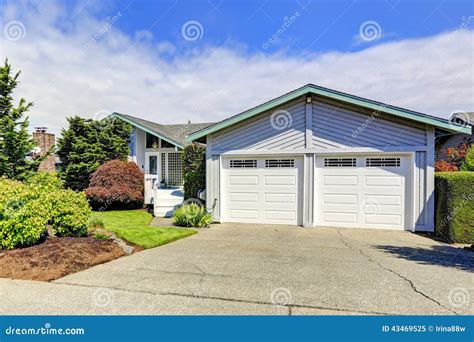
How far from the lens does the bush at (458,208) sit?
7.22m

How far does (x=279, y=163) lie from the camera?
32.1 ft

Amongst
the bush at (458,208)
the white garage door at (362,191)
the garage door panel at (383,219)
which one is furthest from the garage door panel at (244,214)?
the bush at (458,208)

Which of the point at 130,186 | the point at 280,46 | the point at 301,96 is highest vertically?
the point at 280,46

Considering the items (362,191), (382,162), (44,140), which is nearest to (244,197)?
(362,191)

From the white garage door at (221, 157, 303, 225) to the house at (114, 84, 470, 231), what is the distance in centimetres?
3

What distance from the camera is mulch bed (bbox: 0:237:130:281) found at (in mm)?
4570

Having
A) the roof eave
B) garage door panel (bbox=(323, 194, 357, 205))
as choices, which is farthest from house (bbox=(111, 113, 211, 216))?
garage door panel (bbox=(323, 194, 357, 205))

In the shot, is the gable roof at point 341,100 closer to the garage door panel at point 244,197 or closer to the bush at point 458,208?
the bush at point 458,208

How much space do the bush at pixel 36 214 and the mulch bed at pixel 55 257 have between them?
0.91ft

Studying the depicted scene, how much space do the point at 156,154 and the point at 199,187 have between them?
751 cm

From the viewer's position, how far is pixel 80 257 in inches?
205

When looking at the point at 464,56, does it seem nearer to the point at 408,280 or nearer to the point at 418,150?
the point at 418,150

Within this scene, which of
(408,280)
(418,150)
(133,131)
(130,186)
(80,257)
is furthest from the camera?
(133,131)
